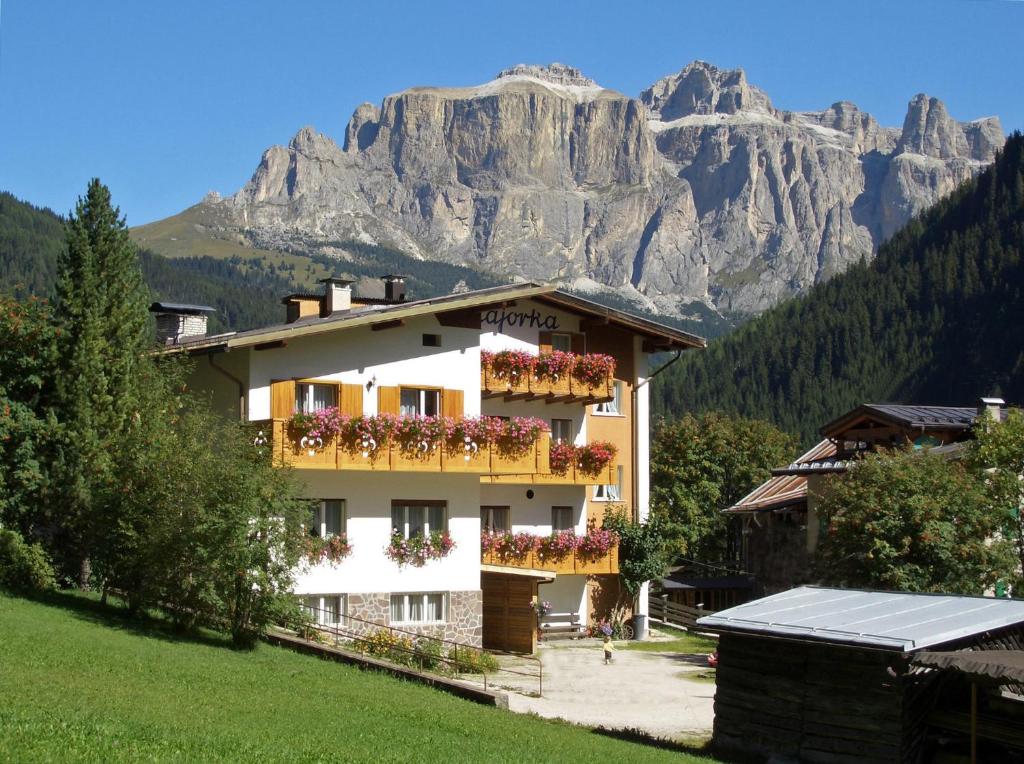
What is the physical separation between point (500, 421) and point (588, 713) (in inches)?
409

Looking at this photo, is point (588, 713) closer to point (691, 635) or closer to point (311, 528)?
point (311, 528)

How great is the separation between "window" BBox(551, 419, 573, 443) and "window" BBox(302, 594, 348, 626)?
10.5m

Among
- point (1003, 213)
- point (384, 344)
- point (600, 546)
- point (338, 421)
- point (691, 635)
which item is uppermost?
point (1003, 213)

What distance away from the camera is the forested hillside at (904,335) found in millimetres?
159000

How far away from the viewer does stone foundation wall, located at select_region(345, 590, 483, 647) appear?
109 ft

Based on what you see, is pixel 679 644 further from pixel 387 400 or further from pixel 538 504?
pixel 387 400

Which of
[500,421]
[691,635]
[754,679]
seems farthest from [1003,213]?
[754,679]

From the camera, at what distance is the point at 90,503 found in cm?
2881

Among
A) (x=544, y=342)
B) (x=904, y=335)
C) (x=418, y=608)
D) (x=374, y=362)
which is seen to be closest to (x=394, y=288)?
(x=544, y=342)

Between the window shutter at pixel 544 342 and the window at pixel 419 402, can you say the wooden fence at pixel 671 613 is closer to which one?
the window shutter at pixel 544 342

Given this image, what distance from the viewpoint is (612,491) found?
43.2 m

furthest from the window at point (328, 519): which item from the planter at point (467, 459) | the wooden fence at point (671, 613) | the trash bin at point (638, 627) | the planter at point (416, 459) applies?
the wooden fence at point (671, 613)

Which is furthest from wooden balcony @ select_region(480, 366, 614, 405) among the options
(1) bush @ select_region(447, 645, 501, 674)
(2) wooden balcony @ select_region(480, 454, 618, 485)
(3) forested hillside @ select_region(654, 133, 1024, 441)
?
(3) forested hillside @ select_region(654, 133, 1024, 441)

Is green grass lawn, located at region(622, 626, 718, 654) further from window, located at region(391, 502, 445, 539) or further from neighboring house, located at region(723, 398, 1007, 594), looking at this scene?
window, located at region(391, 502, 445, 539)
